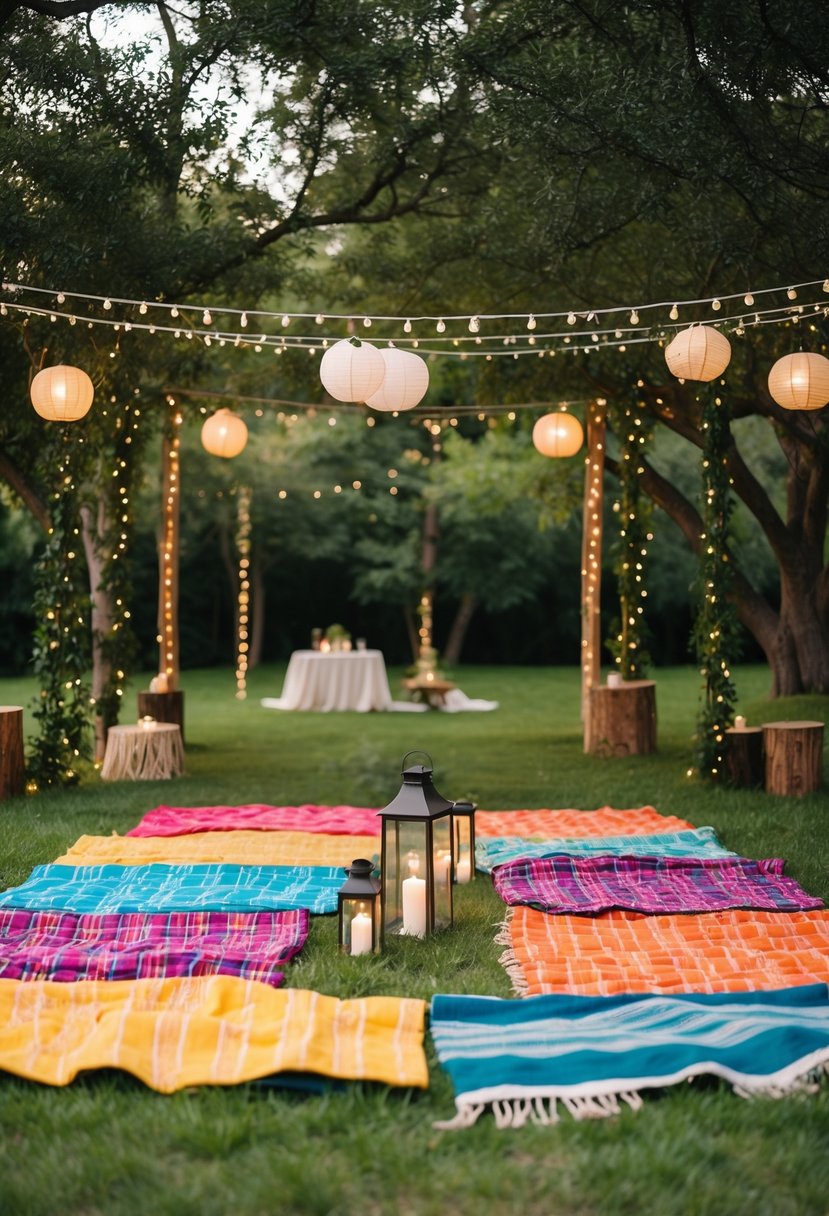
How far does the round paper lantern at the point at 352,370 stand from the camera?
5.53 m

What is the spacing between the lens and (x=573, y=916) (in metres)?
4.77

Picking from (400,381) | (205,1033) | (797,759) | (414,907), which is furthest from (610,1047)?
(797,759)

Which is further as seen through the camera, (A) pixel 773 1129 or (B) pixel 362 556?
(B) pixel 362 556

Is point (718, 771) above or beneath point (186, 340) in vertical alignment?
beneath

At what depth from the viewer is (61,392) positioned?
6.94 metres

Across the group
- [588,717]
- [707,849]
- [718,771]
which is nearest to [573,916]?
[707,849]

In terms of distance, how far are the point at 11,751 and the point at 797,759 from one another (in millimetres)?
4948

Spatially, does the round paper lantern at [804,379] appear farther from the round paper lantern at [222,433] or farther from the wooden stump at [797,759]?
the round paper lantern at [222,433]

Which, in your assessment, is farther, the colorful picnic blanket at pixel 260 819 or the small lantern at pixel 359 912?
the colorful picnic blanket at pixel 260 819

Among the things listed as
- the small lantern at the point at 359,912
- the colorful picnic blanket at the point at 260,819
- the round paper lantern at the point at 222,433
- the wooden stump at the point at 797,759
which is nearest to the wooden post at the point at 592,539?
the wooden stump at the point at 797,759

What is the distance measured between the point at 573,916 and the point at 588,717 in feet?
16.7

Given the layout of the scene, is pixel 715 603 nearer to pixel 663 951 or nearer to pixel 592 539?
pixel 592 539

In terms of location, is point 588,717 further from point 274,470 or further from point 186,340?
point 274,470

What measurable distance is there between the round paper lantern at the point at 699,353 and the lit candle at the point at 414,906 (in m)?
3.13
